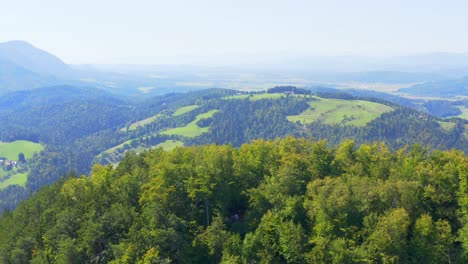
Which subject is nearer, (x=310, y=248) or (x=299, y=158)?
(x=310, y=248)

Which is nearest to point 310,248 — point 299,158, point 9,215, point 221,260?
point 221,260

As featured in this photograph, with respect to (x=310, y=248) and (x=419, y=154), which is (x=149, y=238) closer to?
(x=310, y=248)

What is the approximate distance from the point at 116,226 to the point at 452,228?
158 ft

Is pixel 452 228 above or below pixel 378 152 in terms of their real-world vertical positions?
below

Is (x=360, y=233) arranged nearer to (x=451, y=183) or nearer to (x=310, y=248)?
(x=310, y=248)

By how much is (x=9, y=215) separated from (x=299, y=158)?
63.0 m

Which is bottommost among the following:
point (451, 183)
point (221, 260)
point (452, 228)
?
point (221, 260)

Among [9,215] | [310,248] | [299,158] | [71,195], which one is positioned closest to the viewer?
[310,248]

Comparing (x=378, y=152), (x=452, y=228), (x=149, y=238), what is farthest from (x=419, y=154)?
(x=149, y=238)

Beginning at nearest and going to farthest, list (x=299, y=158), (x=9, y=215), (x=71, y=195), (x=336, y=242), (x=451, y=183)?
(x=336, y=242), (x=451, y=183), (x=299, y=158), (x=71, y=195), (x=9, y=215)

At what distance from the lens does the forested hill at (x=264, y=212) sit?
153 feet

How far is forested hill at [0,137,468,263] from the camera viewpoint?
153ft

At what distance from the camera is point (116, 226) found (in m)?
55.8

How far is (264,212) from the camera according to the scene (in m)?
55.4
